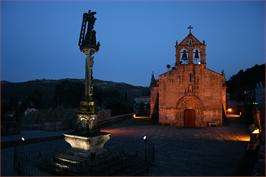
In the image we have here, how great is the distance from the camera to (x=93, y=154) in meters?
10.8

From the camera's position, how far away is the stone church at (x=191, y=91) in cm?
3281

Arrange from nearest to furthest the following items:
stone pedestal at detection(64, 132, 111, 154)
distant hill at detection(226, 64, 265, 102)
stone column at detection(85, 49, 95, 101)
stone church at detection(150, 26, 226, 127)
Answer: stone pedestal at detection(64, 132, 111, 154) → stone column at detection(85, 49, 95, 101) → stone church at detection(150, 26, 226, 127) → distant hill at detection(226, 64, 265, 102)

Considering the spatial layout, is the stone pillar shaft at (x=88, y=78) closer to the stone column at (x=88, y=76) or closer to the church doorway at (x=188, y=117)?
the stone column at (x=88, y=76)

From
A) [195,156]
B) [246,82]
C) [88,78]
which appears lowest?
[195,156]

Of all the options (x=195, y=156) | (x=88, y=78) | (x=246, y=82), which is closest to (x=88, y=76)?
(x=88, y=78)

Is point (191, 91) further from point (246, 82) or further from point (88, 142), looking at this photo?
point (246, 82)

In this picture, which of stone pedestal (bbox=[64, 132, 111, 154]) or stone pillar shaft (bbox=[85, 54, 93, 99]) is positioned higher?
stone pillar shaft (bbox=[85, 54, 93, 99])

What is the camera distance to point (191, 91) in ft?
109

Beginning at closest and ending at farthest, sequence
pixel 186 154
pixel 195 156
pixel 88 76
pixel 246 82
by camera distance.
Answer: pixel 88 76, pixel 195 156, pixel 186 154, pixel 246 82

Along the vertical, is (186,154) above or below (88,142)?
below

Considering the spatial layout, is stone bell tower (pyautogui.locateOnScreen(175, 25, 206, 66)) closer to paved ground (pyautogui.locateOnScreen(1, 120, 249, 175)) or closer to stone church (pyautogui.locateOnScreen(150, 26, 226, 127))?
stone church (pyautogui.locateOnScreen(150, 26, 226, 127))

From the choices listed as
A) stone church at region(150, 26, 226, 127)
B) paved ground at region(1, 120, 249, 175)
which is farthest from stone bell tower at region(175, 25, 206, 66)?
paved ground at region(1, 120, 249, 175)

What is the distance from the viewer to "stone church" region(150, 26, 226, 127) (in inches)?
1292

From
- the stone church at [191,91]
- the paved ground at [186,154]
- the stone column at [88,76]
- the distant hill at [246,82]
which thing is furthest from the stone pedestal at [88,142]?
the distant hill at [246,82]
